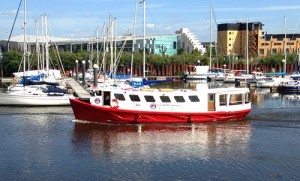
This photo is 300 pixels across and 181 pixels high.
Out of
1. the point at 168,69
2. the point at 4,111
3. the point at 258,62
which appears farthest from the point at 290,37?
the point at 4,111

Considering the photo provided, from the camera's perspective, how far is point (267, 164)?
1187 inches

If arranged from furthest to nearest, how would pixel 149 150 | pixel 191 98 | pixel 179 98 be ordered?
pixel 191 98 → pixel 179 98 → pixel 149 150

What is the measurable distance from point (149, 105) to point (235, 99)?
27.4 feet

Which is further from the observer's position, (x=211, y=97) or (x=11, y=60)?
(x=11, y=60)

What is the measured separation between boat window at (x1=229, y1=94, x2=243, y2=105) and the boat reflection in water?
185 cm

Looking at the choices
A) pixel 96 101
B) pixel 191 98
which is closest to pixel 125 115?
pixel 96 101

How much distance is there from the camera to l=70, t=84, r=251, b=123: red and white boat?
Answer: 43.3 m

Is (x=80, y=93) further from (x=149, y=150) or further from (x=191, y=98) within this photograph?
(x=149, y=150)

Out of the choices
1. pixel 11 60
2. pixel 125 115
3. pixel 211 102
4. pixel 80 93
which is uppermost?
pixel 11 60

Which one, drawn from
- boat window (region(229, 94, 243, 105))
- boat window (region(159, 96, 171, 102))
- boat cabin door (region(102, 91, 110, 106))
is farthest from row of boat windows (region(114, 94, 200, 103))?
boat window (region(229, 94, 243, 105))

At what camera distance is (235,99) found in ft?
152

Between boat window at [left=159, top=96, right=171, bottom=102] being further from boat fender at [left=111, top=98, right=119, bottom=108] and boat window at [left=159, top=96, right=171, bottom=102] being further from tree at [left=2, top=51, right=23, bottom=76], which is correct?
tree at [left=2, top=51, right=23, bottom=76]

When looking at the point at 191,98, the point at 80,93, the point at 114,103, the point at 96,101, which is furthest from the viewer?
the point at 80,93

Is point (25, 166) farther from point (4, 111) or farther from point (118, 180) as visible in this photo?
point (4, 111)
